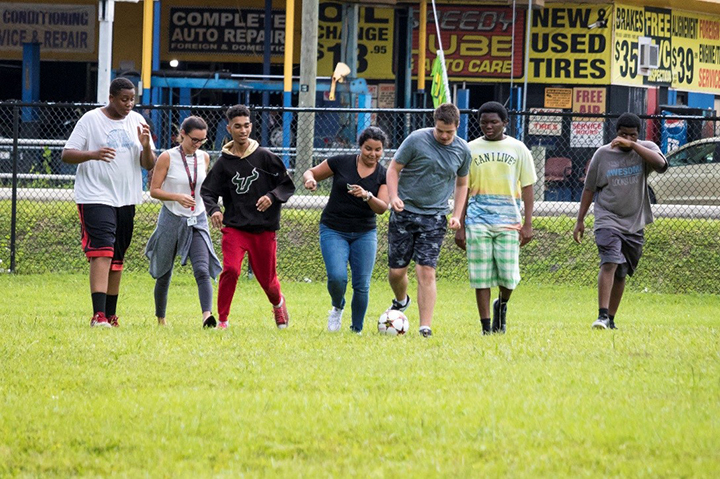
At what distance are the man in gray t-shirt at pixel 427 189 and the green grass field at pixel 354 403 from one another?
22.3 inches

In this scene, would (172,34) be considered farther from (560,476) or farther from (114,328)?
(560,476)

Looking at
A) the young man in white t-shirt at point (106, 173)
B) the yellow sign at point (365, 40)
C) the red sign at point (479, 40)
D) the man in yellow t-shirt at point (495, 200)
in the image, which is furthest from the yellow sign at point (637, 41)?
the young man in white t-shirt at point (106, 173)

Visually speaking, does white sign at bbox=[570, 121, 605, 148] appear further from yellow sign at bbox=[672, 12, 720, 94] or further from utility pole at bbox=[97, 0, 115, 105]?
utility pole at bbox=[97, 0, 115, 105]

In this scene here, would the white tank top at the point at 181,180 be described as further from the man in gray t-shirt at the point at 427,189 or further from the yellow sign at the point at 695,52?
the yellow sign at the point at 695,52

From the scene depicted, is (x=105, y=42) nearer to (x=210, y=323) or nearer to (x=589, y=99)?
(x=210, y=323)

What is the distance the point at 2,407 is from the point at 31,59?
77.6ft

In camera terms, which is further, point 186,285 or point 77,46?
point 77,46

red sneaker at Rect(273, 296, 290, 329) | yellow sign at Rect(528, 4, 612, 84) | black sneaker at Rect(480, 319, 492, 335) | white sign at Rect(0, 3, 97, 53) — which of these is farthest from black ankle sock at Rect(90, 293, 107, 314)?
white sign at Rect(0, 3, 97, 53)

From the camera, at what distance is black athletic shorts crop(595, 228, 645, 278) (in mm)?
10367

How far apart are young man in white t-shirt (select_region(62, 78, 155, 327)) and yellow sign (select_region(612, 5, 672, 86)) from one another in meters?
19.6

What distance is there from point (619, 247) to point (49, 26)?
2121cm

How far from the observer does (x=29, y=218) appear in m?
16.8

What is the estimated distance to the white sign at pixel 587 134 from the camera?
25166 millimetres

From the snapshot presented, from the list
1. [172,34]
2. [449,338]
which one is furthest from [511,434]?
[172,34]
